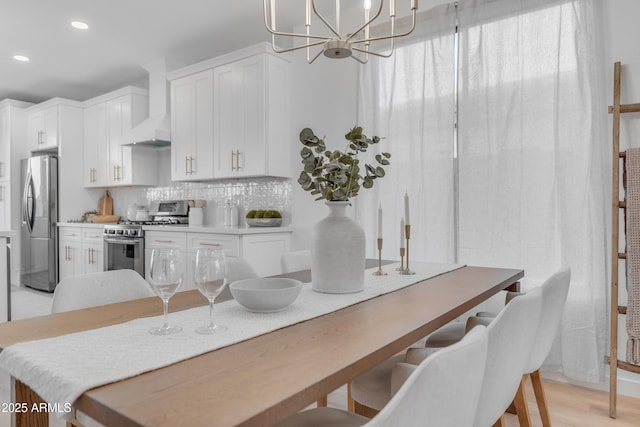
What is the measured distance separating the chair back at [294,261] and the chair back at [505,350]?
1.33 m

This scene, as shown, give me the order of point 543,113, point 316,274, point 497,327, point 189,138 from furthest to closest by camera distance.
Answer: point 189,138
point 543,113
point 316,274
point 497,327

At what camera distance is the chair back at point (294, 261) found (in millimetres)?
2303

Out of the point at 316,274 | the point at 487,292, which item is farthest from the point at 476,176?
the point at 316,274

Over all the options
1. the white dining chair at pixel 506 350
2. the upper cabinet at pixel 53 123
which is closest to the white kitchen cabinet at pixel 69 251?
the upper cabinet at pixel 53 123

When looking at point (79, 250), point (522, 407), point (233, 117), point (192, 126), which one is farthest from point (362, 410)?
point (79, 250)

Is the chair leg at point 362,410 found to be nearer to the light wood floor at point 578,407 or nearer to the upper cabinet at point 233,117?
the light wood floor at point 578,407

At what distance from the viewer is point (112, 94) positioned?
203 inches

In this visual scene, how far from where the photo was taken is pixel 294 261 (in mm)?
2336

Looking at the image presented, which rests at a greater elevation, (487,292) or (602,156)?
(602,156)

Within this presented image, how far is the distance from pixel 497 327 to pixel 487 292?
0.67 meters

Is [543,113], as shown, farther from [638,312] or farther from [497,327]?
[497,327]

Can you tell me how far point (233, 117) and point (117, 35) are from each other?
54.8 inches

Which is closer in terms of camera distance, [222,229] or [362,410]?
[362,410]

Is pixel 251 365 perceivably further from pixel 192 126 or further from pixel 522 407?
pixel 192 126
